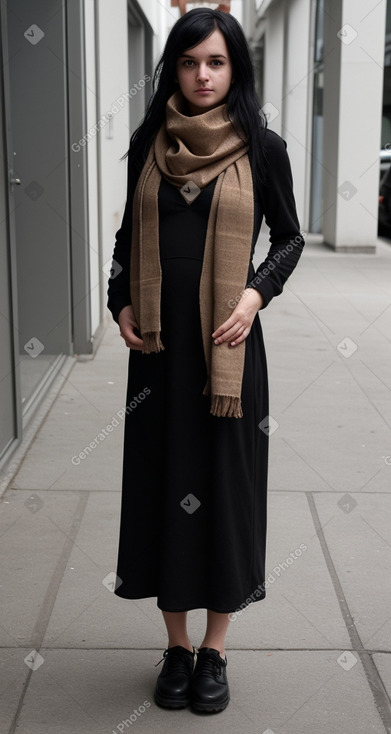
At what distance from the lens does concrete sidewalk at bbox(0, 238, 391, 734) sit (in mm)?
2805

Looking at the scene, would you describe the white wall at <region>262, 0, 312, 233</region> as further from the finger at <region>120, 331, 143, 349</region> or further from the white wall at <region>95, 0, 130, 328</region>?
the finger at <region>120, 331, 143, 349</region>

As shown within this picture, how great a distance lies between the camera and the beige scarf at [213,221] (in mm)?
2547

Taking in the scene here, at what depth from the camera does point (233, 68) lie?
2609mm

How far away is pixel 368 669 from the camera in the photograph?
9.88 feet

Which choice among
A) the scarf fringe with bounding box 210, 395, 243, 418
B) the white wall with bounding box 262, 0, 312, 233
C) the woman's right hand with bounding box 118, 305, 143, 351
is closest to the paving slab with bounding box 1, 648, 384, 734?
the scarf fringe with bounding box 210, 395, 243, 418

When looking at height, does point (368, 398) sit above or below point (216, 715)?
below

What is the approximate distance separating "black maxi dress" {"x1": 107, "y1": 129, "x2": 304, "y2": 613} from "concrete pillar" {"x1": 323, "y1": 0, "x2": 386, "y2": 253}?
1150 cm

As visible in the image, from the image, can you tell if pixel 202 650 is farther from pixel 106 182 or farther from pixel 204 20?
pixel 106 182

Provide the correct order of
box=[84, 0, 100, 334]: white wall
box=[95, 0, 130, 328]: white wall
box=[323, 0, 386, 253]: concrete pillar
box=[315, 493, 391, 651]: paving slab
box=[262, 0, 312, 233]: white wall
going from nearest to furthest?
box=[315, 493, 391, 651]: paving slab < box=[84, 0, 100, 334]: white wall < box=[95, 0, 130, 328]: white wall < box=[323, 0, 386, 253]: concrete pillar < box=[262, 0, 312, 233]: white wall

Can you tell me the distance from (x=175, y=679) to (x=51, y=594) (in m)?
0.82

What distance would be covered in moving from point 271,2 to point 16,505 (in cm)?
1958

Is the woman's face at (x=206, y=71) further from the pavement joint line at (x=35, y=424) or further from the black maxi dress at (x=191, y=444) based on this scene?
the pavement joint line at (x=35, y=424)

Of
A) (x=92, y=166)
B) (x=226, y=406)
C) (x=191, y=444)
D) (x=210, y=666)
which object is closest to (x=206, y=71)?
(x=226, y=406)

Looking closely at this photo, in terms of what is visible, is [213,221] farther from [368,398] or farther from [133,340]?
[368,398]
